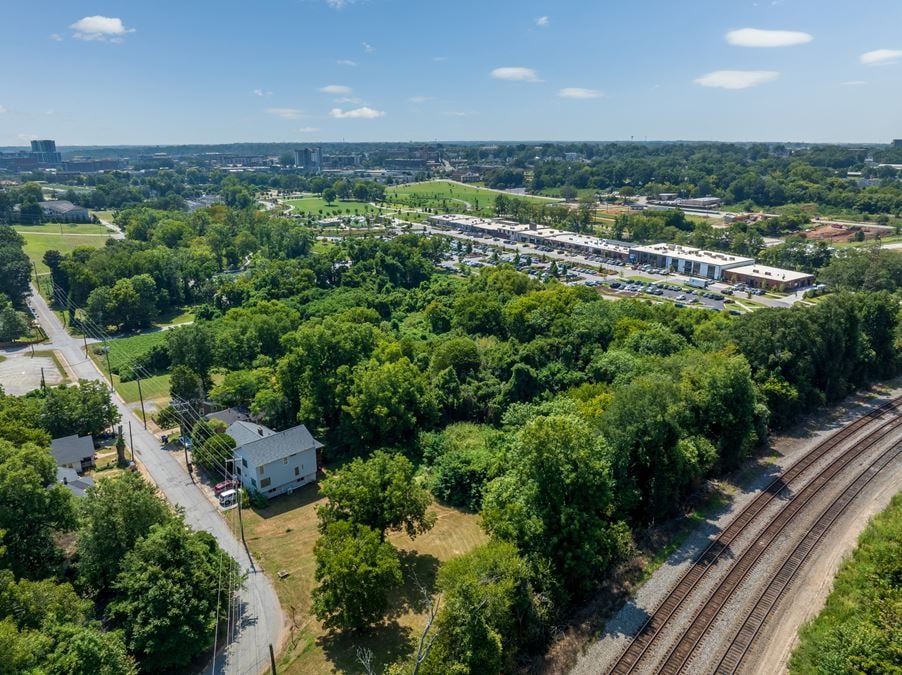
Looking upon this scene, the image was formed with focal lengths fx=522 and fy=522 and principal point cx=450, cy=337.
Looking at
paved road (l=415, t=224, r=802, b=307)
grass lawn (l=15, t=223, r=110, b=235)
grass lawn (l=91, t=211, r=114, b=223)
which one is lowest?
paved road (l=415, t=224, r=802, b=307)

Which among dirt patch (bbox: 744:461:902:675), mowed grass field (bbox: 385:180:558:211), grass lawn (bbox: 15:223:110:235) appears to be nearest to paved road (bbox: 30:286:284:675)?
dirt patch (bbox: 744:461:902:675)

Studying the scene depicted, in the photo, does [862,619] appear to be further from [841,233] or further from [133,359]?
[841,233]

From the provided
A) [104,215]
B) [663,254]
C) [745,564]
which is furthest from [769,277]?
[104,215]

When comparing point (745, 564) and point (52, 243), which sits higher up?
point (52, 243)

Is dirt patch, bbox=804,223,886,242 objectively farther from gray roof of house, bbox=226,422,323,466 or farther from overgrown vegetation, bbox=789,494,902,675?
gray roof of house, bbox=226,422,323,466

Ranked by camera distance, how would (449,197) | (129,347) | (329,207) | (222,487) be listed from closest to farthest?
1. (222,487)
2. (129,347)
3. (329,207)
4. (449,197)

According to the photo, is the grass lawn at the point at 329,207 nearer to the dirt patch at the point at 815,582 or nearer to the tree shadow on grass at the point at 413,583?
the tree shadow on grass at the point at 413,583

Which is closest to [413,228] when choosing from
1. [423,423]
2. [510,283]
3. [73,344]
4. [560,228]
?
[560,228]
